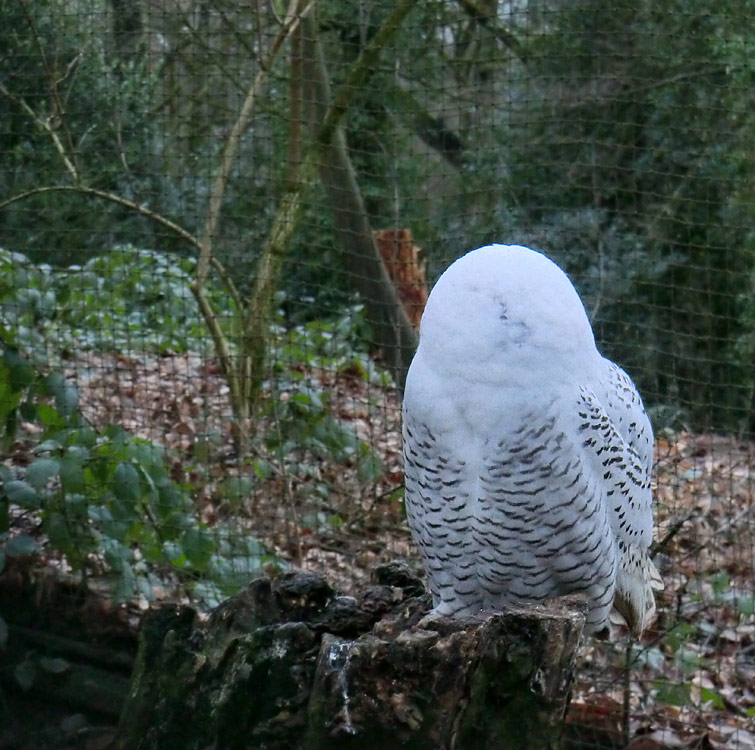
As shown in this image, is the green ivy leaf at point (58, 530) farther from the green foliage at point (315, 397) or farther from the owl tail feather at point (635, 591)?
the owl tail feather at point (635, 591)

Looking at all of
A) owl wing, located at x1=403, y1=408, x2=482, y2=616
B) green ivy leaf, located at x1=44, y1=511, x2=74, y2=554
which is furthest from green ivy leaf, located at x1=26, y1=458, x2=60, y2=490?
owl wing, located at x1=403, y1=408, x2=482, y2=616

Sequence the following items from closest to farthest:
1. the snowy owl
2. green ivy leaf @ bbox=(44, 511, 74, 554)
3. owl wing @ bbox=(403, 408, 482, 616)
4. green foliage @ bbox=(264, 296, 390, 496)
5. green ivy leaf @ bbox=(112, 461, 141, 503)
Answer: the snowy owl → owl wing @ bbox=(403, 408, 482, 616) → green ivy leaf @ bbox=(112, 461, 141, 503) → green ivy leaf @ bbox=(44, 511, 74, 554) → green foliage @ bbox=(264, 296, 390, 496)

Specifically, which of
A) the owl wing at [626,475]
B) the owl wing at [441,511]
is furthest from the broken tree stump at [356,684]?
the owl wing at [626,475]

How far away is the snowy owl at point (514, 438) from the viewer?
2359mm

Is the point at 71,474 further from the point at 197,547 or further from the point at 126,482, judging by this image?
the point at 197,547

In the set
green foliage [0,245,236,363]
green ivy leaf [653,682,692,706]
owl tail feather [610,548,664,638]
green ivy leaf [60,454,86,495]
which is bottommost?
green ivy leaf [653,682,692,706]

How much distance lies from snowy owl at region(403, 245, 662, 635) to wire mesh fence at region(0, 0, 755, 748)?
45.8 inches

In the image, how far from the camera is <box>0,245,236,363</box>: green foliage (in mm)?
4055

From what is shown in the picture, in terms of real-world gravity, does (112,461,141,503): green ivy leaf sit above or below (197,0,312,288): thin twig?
below

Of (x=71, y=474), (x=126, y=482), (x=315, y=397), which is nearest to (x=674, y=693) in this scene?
(x=315, y=397)

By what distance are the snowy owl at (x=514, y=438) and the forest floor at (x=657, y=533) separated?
4.27 ft

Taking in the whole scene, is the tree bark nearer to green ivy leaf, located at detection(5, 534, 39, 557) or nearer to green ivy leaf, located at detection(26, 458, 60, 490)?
green ivy leaf, located at detection(26, 458, 60, 490)

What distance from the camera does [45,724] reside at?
394cm

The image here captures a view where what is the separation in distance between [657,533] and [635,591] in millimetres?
902
